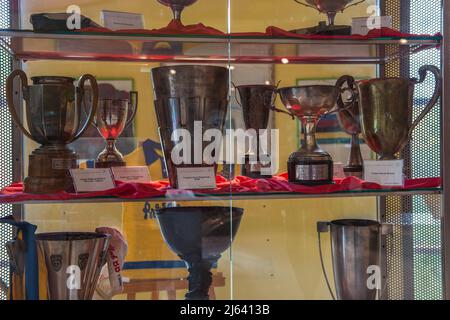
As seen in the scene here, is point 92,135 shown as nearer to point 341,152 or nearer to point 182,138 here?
point 182,138

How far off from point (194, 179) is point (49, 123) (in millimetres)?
363

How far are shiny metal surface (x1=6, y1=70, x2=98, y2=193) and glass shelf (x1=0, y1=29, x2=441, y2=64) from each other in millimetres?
120

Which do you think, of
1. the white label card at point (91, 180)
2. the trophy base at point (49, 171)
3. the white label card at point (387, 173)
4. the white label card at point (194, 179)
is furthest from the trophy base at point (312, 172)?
the trophy base at point (49, 171)

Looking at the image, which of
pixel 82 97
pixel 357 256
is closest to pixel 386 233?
pixel 357 256

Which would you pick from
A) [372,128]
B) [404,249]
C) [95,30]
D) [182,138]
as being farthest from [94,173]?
[404,249]

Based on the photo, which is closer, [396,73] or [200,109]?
[200,109]

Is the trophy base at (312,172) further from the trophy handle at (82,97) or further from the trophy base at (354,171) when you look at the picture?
the trophy handle at (82,97)

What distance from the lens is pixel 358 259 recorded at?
52.2 inches

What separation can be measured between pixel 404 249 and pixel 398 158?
0.91ft

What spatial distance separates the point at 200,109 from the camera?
122 centimetres

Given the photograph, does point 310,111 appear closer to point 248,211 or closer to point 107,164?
point 248,211

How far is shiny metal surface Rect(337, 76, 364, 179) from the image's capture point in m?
1.41

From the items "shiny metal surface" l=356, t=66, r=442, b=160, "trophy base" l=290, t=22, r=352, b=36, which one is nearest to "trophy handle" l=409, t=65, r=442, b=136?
"shiny metal surface" l=356, t=66, r=442, b=160
